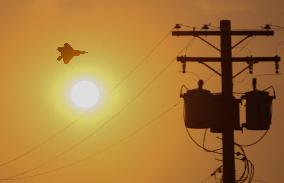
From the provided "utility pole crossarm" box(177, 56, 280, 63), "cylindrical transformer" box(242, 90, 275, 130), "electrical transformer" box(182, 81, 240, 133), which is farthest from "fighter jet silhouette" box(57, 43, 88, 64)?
"cylindrical transformer" box(242, 90, 275, 130)

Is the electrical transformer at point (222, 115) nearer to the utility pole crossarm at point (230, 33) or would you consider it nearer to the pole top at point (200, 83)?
the pole top at point (200, 83)

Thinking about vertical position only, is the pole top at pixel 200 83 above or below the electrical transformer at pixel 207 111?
above

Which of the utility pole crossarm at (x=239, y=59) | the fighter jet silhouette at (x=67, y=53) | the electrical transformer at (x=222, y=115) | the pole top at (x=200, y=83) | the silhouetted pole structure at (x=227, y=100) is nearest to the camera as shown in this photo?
the fighter jet silhouette at (x=67, y=53)

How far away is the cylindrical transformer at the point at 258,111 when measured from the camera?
14039mm

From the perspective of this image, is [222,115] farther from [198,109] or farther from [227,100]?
[198,109]

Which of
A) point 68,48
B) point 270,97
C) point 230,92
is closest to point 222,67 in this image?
point 230,92

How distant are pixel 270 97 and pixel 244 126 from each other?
3.69 ft

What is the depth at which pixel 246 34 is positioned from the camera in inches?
591

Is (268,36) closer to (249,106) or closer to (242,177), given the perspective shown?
(249,106)

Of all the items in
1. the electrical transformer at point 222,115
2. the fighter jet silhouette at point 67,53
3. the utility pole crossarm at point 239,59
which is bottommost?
the electrical transformer at point 222,115

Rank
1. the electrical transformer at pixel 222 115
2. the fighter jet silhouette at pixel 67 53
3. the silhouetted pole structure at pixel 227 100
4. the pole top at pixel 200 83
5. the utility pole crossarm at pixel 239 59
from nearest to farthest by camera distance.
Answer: the fighter jet silhouette at pixel 67 53 < the silhouetted pole structure at pixel 227 100 < the electrical transformer at pixel 222 115 < the pole top at pixel 200 83 < the utility pole crossarm at pixel 239 59

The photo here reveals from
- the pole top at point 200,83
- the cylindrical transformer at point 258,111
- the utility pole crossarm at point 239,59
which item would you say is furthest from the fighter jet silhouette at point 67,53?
the cylindrical transformer at point 258,111

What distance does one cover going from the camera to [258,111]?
46.2 ft

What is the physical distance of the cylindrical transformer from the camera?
14.0m
